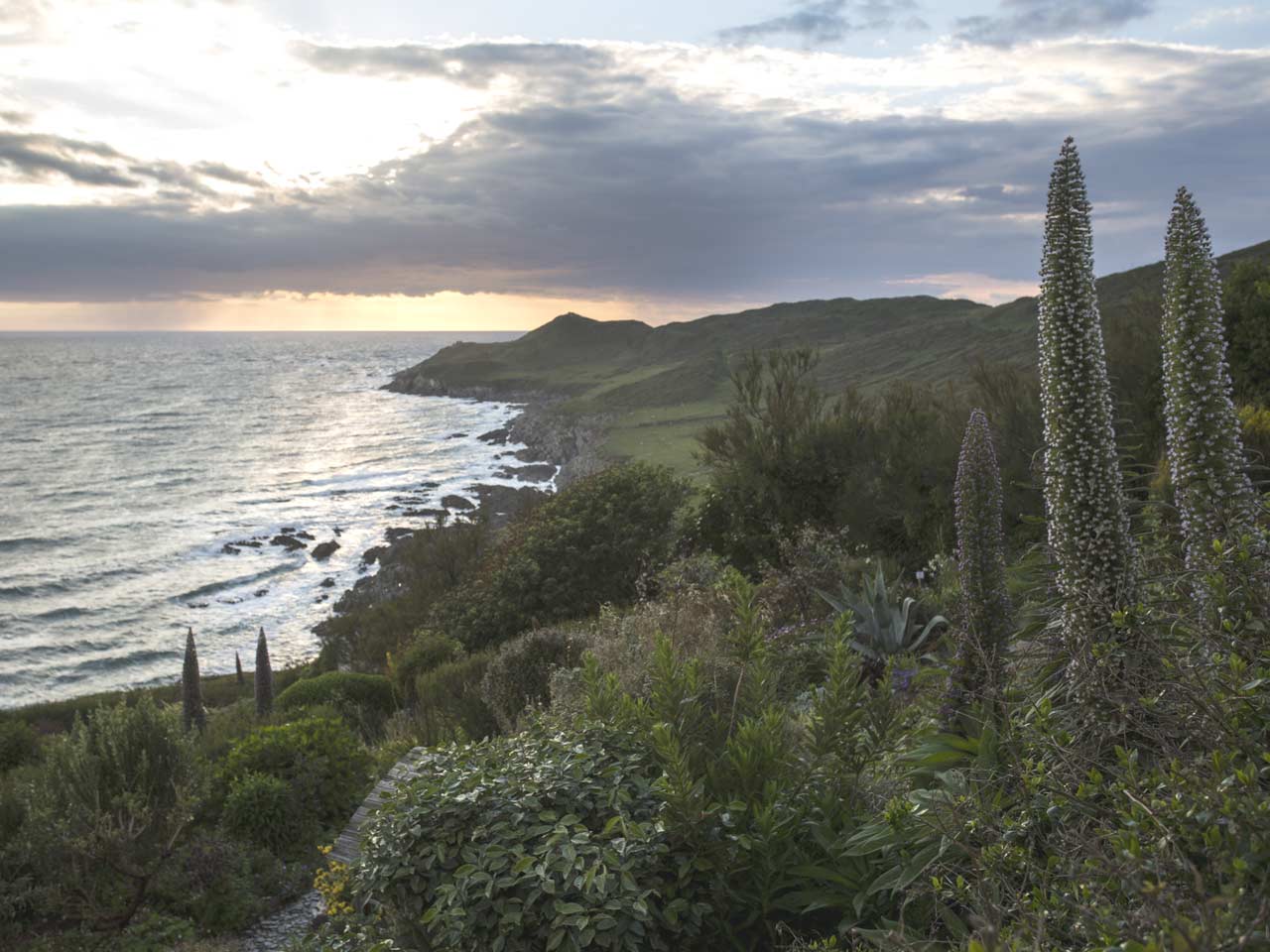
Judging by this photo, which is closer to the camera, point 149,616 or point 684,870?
point 684,870

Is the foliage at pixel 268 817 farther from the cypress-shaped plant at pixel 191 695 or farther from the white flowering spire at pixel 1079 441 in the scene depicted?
the white flowering spire at pixel 1079 441

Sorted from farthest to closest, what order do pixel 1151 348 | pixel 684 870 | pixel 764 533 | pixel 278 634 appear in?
pixel 278 634 → pixel 764 533 → pixel 1151 348 → pixel 684 870

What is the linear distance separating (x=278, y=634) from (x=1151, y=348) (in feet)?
106

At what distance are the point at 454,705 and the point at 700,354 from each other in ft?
413

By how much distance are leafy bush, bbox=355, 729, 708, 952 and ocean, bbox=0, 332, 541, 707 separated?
30.8m

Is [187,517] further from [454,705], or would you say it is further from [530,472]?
[454,705]

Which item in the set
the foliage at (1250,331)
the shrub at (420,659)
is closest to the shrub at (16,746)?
the shrub at (420,659)

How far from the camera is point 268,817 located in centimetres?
897

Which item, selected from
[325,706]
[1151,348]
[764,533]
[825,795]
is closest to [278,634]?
[325,706]

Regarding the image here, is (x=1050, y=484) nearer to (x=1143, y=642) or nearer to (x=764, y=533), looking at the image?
(x=1143, y=642)

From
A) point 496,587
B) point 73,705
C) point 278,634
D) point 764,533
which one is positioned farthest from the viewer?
point 278,634

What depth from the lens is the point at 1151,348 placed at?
1404cm

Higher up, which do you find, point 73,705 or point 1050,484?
point 1050,484

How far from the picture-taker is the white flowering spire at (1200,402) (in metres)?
4.14
